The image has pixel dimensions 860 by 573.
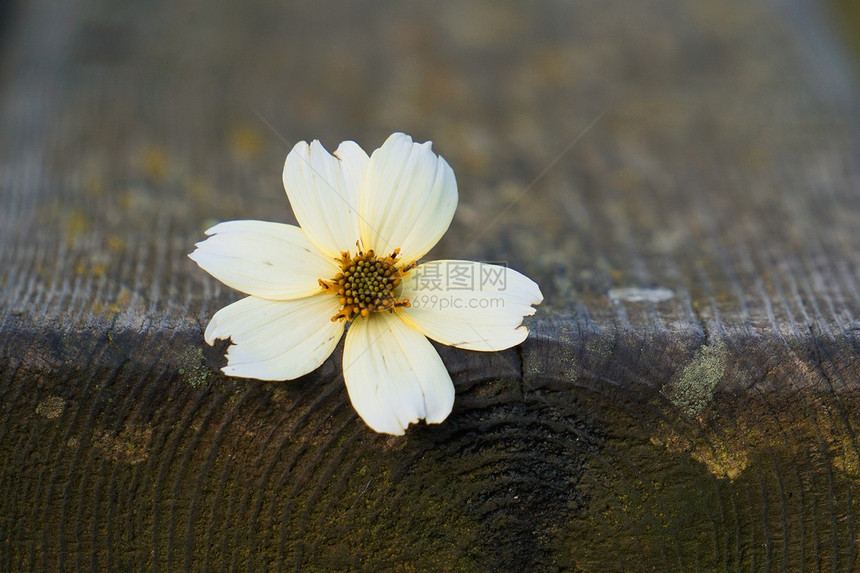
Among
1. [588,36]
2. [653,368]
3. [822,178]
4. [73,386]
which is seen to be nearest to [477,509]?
[653,368]

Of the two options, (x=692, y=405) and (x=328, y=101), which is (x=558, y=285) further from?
(x=328, y=101)

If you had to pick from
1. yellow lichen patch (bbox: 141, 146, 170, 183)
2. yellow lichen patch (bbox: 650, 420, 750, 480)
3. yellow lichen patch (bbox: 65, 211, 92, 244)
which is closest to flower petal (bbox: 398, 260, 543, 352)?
yellow lichen patch (bbox: 650, 420, 750, 480)

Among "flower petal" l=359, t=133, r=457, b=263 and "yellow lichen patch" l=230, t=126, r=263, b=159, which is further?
"yellow lichen patch" l=230, t=126, r=263, b=159

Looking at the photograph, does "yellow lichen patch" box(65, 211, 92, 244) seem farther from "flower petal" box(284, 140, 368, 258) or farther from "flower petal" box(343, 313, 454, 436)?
"flower petal" box(343, 313, 454, 436)

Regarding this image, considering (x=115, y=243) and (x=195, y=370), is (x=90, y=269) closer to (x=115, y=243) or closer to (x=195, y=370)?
(x=115, y=243)

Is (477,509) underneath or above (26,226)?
underneath

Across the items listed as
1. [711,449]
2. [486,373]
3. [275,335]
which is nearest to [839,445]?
[711,449]
